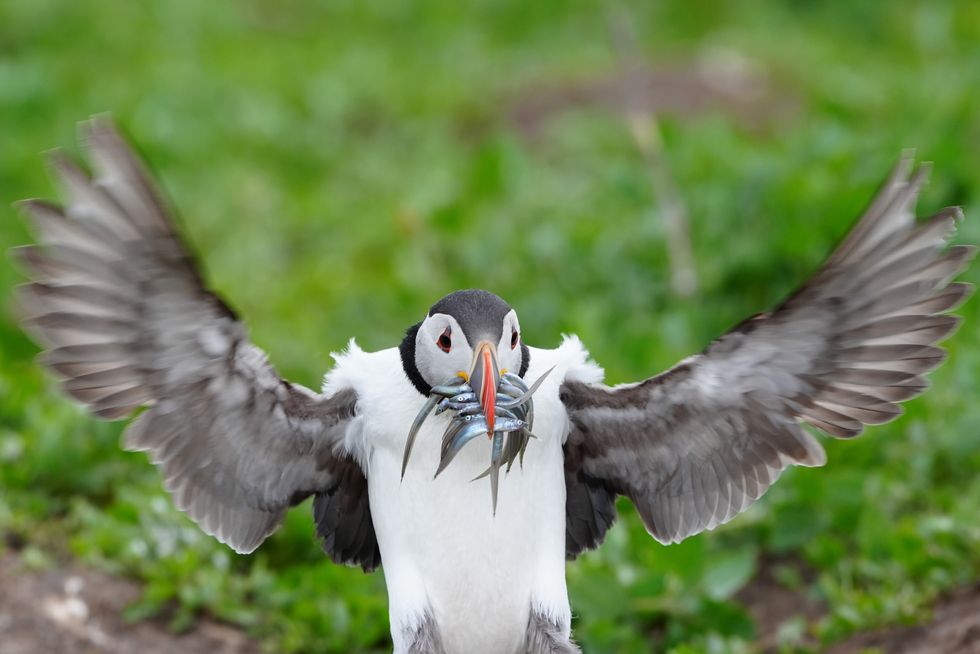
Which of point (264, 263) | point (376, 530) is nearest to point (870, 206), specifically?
point (376, 530)

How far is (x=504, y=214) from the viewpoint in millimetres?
7926

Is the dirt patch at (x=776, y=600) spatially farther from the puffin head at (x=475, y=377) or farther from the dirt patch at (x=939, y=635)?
the puffin head at (x=475, y=377)

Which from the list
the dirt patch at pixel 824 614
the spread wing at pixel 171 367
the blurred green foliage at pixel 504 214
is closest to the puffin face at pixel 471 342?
the spread wing at pixel 171 367

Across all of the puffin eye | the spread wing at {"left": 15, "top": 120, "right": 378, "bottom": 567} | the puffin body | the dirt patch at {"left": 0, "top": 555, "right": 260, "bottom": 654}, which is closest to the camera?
the spread wing at {"left": 15, "top": 120, "right": 378, "bottom": 567}

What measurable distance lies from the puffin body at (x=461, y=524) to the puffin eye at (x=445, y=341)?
20cm

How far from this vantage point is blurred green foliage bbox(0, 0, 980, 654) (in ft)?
17.2

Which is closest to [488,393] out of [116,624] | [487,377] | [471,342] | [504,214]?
[487,377]

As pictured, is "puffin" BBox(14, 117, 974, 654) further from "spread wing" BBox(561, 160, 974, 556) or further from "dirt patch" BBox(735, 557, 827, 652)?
"dirt patch" BBox(735, 557, 827, 652)

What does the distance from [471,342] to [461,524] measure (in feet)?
1.84

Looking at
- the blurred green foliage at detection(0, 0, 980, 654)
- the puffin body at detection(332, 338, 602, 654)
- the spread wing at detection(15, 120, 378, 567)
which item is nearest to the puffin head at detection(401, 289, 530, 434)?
the puffin body at detection(332, 338, 602, 654)

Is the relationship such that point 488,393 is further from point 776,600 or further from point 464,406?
point 776,600

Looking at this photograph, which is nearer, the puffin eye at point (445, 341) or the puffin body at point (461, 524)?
the puffin eye at point (445, 341)

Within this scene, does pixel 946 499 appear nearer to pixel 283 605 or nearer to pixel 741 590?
pixel 741 590

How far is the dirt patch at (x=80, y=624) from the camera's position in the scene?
5.01 meters
